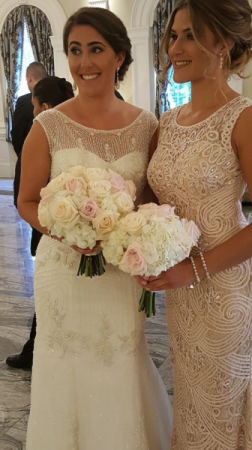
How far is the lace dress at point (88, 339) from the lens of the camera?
1.91m

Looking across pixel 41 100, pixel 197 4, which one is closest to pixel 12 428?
pixel 41 100

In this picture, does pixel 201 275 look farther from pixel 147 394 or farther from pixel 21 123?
pixel 21 123

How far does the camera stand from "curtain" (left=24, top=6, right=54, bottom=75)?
9.29 meters

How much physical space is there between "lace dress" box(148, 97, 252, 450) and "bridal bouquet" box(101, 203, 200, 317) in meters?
0.17

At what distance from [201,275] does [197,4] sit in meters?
0.93

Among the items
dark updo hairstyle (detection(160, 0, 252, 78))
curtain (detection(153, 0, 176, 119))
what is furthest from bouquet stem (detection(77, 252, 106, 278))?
curtain (detection(153, 0, 176, 119))

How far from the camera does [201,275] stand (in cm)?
162

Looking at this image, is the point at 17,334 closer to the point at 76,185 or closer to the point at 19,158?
the point at 19,158

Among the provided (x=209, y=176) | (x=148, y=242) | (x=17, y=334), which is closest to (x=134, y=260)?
(x=148, y=242)

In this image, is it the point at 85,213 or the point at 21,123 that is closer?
the point at 85,213

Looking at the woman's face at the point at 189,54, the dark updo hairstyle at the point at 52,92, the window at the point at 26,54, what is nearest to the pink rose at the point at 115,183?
the woman's face at the point at 189,54

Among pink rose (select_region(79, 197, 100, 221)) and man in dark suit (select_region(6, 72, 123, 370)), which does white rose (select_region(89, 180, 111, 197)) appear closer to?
pink rose (select_region(79, 197, 100, 221))

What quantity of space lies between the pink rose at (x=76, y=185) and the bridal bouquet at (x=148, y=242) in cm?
16

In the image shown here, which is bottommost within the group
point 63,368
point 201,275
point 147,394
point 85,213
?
point 147,394
